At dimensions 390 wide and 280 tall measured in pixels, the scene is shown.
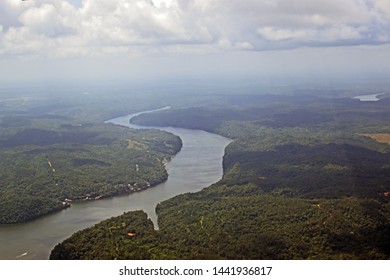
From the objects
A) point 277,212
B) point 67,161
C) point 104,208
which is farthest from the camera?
point 67,161

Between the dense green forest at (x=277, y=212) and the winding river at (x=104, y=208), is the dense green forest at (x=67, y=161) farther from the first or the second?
the dense green forest at (x=277, y=212)

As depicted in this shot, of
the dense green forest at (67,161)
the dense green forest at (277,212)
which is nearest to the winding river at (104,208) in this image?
the dense green forest at (67,161)

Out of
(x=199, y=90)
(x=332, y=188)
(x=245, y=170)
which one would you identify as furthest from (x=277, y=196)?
(x=199, y=90)

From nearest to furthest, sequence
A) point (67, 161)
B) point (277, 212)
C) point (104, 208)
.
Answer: point (277, 212), point (104, 208), point (67, 161)

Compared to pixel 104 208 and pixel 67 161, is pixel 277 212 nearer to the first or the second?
pixel 104 208

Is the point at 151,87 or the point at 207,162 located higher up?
the point at 151,87

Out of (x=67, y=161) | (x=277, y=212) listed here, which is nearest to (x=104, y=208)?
(x=277, y=212)

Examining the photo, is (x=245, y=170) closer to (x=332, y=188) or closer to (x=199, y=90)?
(x=332, y=188)
